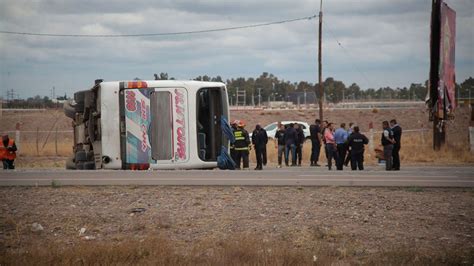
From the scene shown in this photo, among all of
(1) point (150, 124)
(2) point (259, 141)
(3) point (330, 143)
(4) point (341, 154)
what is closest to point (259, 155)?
(2) point (259, 141)

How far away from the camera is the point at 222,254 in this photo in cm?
1140

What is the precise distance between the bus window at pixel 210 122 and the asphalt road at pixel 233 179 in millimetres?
1543

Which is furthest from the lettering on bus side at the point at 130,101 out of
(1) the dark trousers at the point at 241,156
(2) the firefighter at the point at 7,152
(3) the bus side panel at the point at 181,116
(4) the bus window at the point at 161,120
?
(2) the firefighter at the point at 7,152

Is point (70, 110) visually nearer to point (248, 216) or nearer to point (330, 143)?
point (330, 143)

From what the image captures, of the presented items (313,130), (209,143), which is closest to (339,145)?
(313,130)

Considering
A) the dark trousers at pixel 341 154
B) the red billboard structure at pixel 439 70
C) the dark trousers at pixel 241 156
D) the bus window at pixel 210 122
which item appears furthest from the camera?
the red billboard structure at pixel 439 70

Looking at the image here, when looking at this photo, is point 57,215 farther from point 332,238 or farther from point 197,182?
point 332,238

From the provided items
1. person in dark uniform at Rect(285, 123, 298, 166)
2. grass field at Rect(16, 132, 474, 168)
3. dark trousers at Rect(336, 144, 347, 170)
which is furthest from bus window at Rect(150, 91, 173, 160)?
grass field at Rect(16, 132, 474, 168)

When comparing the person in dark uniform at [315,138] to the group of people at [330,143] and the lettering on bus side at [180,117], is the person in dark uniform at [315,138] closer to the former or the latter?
the group of people at [330,143]

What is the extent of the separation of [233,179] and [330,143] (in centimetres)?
781

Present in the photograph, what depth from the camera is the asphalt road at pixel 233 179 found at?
17141 mm

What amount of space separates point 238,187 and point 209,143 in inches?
193

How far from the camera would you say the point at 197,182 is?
56.4 feet

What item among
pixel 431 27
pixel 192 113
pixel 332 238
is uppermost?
pixel 431 27
